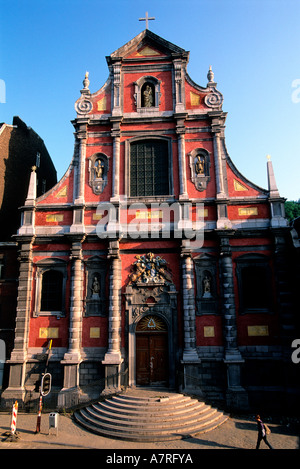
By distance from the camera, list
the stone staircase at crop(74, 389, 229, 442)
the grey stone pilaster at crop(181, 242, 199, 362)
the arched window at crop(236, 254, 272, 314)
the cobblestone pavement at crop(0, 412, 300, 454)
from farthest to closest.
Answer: the arched window at crop(236, 254, 272, 314), the grey stone pilaster at crop(181, 242, 199, 362), the stone staircase at crop(74, 389, 229, 442), the cobblestone pavement at crop(0, 412, 300, 454)

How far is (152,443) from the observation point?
11594mm

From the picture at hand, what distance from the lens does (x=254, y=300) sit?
15.9 m

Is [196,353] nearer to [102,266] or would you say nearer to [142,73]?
[102,266]

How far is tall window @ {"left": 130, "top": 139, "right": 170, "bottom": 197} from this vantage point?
1769 cm

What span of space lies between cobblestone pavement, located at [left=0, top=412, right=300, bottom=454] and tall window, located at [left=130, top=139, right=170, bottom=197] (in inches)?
427

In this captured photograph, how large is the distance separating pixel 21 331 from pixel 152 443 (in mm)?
7986

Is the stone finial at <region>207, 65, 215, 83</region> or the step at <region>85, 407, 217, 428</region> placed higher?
the stone finial at <region>207, 65, 215, 83</region>

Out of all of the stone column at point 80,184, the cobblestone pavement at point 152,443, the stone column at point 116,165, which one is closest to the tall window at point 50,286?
the stone column at point 80,184

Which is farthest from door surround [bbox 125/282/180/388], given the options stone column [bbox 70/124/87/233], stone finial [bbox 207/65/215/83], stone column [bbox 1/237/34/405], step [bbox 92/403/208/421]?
stone finial [bbox 207/65/215/83]

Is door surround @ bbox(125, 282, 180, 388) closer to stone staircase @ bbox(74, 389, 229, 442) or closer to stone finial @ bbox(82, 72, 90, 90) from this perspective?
stone staircase @ bbox(74, 389, 229, 442)

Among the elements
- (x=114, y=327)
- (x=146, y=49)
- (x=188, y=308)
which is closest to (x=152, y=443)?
(x=114, y=327)

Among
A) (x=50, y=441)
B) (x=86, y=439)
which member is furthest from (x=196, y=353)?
(x=50, y=441)

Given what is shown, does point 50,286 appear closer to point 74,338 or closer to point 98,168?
point 74,338

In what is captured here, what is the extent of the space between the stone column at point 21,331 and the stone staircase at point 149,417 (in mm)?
3168
